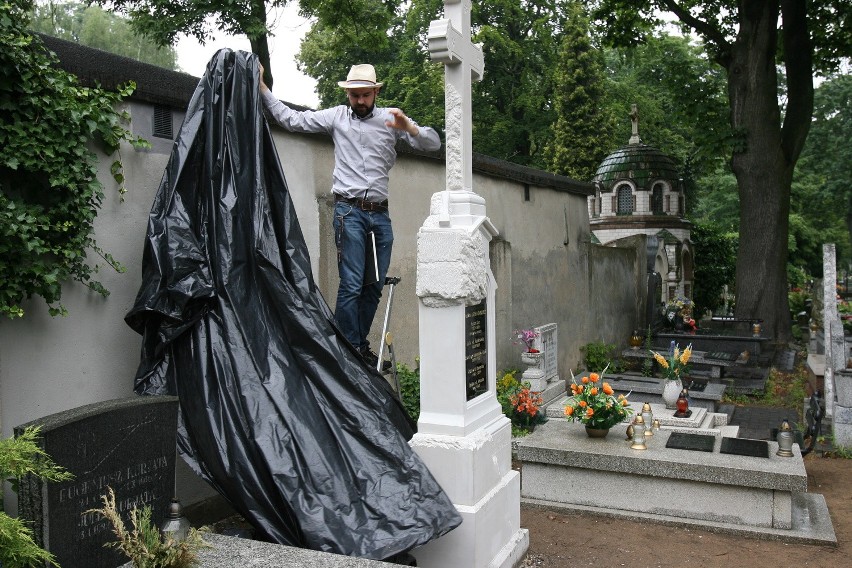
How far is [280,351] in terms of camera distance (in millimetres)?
4477

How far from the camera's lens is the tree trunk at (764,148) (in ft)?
47.1

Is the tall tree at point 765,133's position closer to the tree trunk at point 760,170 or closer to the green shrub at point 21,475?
the tree trunk at point 760,170

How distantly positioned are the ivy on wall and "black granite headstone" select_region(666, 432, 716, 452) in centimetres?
462

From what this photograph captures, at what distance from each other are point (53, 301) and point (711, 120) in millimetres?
15616

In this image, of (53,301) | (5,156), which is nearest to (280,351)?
(53,301)

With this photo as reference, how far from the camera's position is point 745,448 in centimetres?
630

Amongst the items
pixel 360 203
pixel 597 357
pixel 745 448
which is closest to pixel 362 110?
pixel 360 203

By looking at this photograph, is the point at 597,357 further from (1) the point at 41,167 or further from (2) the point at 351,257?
(1) the point at 41,167

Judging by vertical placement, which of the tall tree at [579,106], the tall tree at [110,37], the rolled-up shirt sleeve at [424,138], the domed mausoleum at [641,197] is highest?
the tall tree at [110,37]

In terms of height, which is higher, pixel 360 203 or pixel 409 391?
pixel 360 203

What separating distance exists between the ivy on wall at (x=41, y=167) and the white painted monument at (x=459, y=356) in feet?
5.98

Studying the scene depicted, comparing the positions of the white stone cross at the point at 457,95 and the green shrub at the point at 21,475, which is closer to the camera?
the green shrub at the point at 21,475

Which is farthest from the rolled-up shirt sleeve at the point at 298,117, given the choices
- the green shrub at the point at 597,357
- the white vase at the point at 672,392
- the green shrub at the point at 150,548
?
the green shrub at the point at 597,357

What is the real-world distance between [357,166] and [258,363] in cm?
158
